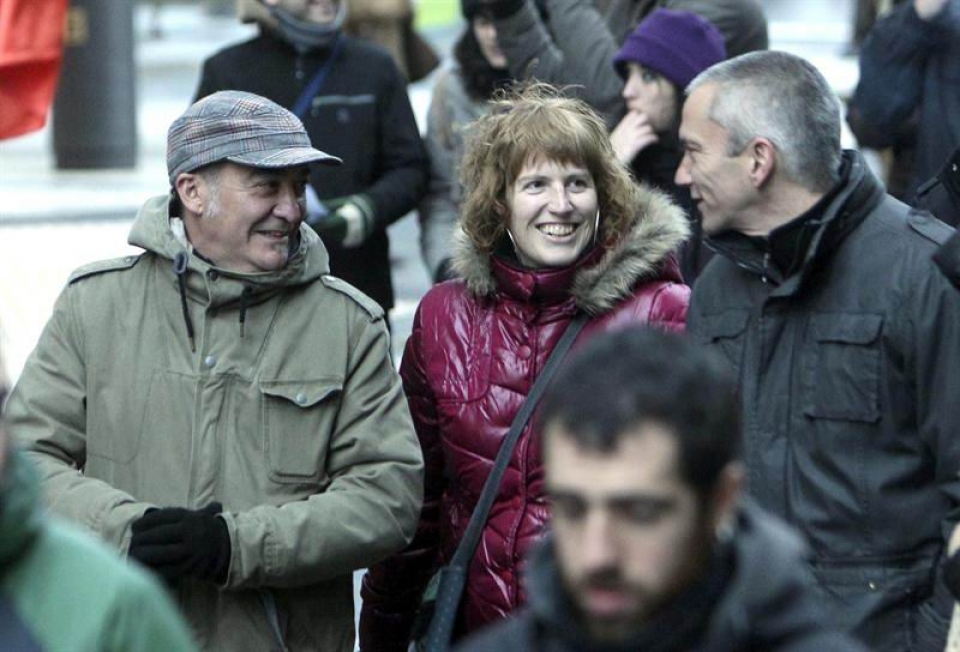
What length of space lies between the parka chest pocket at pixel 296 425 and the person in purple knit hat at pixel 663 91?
198cm

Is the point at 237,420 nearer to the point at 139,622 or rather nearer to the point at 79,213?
the point at 139,622

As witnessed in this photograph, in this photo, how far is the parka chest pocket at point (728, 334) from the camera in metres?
4.37

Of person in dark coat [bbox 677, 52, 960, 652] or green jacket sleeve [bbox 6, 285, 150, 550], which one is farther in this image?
green jacket sleeve [bbox 6, 285, 150, 550]

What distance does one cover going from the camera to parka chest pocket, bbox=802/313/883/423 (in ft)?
13.7

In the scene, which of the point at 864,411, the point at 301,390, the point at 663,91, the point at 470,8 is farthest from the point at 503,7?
the point at 864,411

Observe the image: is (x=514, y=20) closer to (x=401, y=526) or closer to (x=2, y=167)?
(x=401, y=526)

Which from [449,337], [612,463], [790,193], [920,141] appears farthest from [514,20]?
[612,463]

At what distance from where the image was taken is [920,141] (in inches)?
278

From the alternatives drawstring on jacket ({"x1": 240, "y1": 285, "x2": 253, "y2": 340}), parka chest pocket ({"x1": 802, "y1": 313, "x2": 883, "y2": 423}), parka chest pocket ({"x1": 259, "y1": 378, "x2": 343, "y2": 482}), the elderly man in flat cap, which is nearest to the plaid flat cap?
the elderly man in flat cap

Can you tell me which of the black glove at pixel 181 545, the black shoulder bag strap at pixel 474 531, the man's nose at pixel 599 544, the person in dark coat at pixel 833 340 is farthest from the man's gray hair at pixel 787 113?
the man's nose at pixel 599 544


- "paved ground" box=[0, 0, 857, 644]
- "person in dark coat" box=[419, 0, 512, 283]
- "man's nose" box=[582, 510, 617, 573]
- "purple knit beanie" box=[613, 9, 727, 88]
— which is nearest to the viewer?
"man's nose" box=[582, 510, 617, 573]

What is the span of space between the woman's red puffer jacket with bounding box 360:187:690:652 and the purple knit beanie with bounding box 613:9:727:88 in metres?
1.32

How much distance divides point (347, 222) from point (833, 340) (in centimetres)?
269

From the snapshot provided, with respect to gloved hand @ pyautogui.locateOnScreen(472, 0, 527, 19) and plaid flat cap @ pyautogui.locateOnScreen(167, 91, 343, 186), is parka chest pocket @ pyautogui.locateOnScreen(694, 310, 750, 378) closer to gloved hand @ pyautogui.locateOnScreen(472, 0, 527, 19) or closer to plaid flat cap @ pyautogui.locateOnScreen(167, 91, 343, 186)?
plaid flat cap @ pyautogui.locateOnScreen(167, 91, 343, 186)
